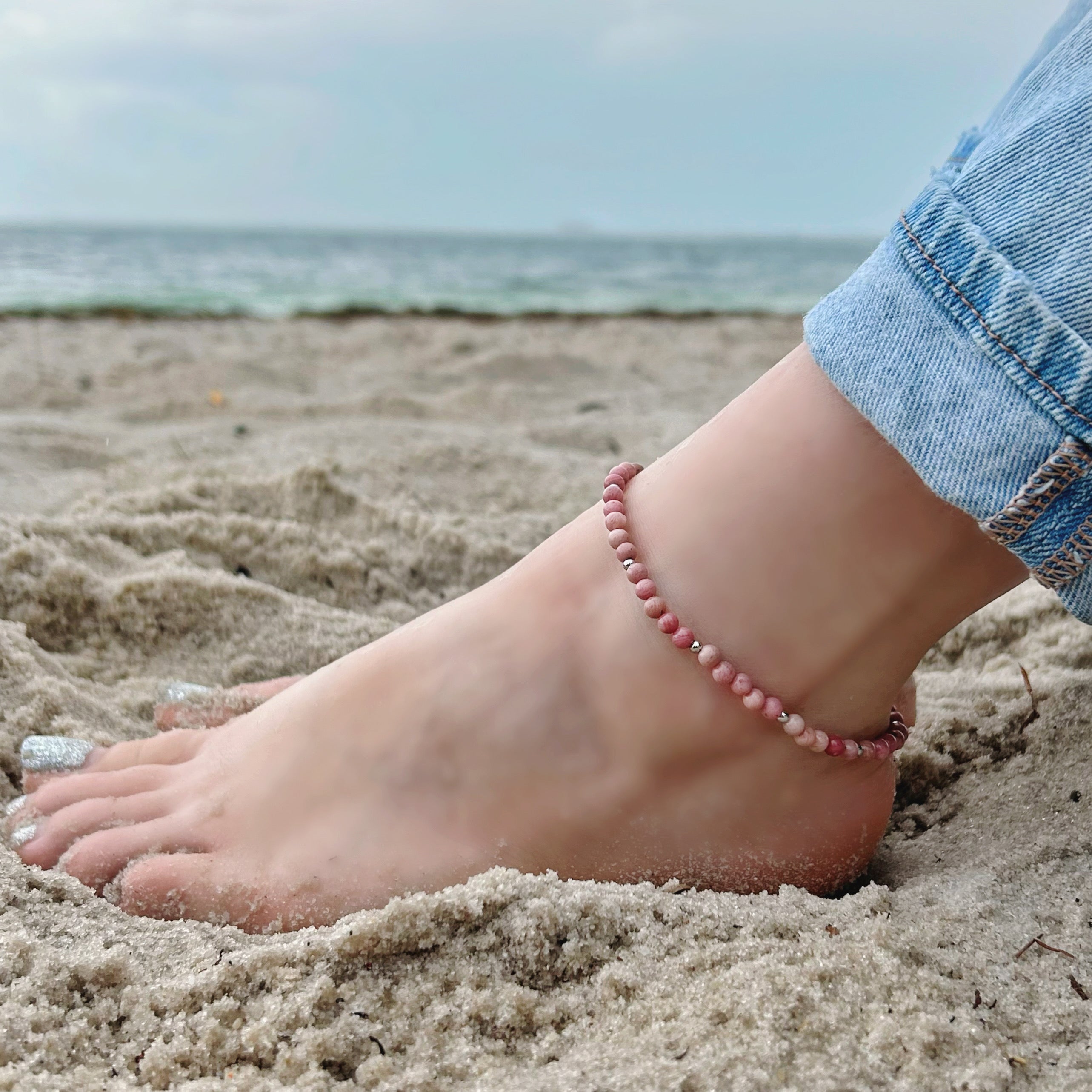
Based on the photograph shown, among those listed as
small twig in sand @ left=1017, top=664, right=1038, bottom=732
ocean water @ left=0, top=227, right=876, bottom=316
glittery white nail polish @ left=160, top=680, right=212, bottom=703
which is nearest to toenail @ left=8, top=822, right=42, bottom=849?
glittery white nail polish @ left=160, top=680, right=212, bottom=703

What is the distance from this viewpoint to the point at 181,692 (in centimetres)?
116

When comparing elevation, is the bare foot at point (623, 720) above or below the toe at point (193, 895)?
above

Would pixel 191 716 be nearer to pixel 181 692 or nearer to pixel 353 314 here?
pixel 181 692

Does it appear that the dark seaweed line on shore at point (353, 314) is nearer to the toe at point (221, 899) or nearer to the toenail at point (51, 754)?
the toenail at point (51, 754)

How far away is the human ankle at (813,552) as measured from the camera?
699 millimetres

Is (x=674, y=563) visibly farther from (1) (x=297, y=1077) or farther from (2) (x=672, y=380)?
(2) (x=672, y=380)

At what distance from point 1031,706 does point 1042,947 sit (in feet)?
1.19

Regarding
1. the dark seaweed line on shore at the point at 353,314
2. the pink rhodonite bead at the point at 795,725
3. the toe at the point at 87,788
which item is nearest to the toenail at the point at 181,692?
the toe at the point at 87,788

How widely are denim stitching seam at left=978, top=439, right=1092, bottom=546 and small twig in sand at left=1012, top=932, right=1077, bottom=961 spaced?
0.28 meters

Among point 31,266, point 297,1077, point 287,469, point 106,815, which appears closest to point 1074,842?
point 297,1077

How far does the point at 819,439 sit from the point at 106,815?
2.59 ft

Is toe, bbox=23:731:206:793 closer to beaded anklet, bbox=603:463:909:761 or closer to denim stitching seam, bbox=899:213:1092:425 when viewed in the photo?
beaded anklet, bbox=603:463:909:761

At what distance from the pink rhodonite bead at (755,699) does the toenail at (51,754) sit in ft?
2.35

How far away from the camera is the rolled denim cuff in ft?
1.88
